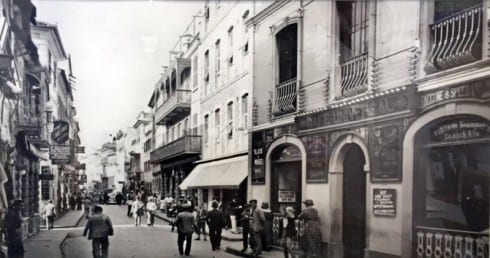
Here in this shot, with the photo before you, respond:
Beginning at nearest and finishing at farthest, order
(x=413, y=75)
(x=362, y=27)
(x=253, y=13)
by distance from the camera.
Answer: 1. (x=413, y=75)
2. (x=362, y=27)
3. (x=253, y=13)

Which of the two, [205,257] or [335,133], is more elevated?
[335,133]

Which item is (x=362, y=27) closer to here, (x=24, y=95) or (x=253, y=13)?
(x=253, y=13)

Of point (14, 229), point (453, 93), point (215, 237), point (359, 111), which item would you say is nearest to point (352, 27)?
point (359, 111)

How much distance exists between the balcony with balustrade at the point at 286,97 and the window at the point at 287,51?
0.08ft

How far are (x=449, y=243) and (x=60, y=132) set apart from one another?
59.3 inches

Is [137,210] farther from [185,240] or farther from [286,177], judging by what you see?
[286,177]

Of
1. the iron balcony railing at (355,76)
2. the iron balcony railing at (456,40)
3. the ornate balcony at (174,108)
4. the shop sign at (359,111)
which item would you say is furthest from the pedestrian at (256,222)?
the iron balcony railing at (456,40)

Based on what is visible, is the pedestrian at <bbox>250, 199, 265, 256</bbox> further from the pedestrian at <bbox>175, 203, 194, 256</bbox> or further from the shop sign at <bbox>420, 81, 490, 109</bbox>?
the shop sign at <bbox>420, 81, 490, 109</bbox>

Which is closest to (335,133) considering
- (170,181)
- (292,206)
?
(292,206)

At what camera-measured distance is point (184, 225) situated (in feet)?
6.94

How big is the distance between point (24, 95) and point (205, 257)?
981mm

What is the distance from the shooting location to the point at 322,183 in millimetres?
2029

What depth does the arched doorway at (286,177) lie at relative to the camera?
2.08 meters

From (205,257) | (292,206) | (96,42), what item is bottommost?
(205,257)
